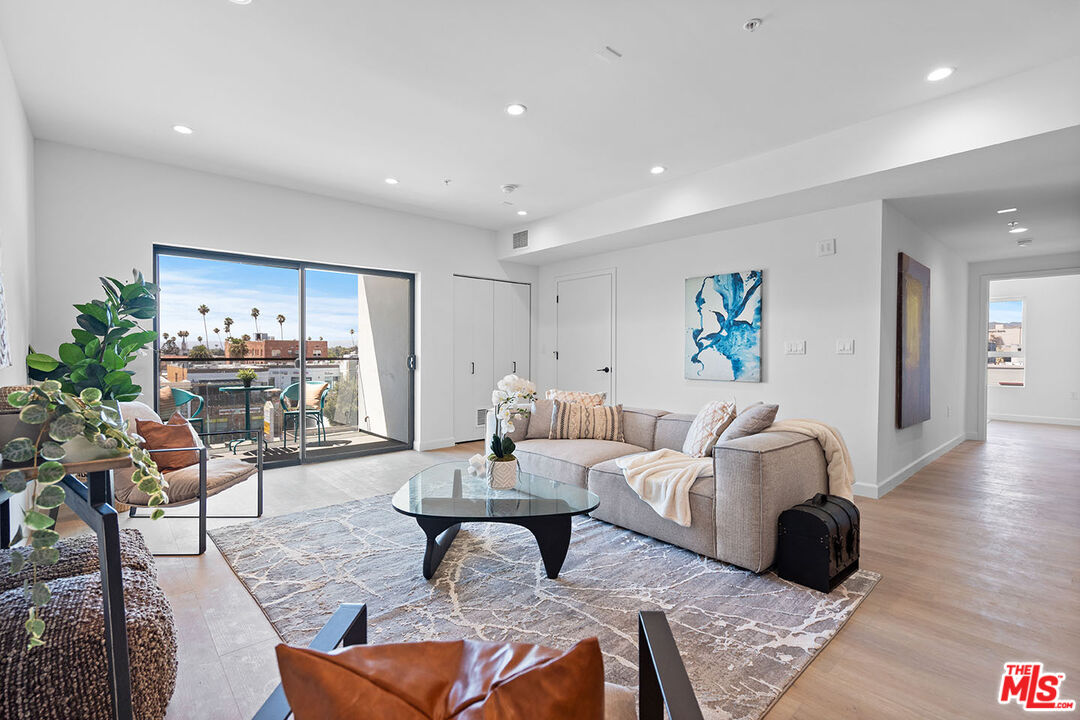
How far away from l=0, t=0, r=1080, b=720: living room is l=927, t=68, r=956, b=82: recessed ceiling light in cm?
9

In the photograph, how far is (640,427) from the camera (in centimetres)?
407

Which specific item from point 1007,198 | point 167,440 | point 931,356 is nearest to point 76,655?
point 167,440

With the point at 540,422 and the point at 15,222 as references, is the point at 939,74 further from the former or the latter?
the point at 15,222

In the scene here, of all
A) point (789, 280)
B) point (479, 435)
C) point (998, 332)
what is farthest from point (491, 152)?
point (998, 332)

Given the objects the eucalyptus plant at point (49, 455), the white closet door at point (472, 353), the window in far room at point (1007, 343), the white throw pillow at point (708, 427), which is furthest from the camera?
the window in far room at point (1007, 343)

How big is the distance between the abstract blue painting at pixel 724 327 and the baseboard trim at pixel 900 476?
120 centimetres

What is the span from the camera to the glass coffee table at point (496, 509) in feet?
8.11

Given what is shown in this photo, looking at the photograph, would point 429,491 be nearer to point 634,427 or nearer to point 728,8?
point 634,427

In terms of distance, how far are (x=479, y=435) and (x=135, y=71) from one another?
15.4ft

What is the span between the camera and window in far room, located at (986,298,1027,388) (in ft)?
28.3

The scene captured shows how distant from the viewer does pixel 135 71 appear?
289 centimetres

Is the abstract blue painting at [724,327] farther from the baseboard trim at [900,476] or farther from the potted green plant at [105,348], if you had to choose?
the potted green plant at [105,348]

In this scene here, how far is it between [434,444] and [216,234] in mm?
3012

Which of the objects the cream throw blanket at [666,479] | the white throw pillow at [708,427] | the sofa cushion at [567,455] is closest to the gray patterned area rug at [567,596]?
the cream throw blanket at [666,479]
